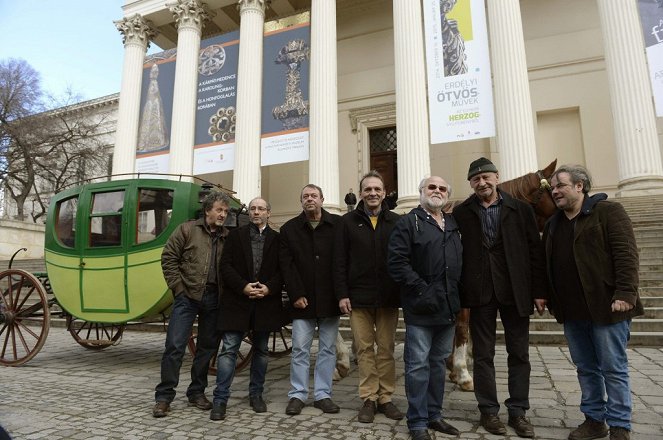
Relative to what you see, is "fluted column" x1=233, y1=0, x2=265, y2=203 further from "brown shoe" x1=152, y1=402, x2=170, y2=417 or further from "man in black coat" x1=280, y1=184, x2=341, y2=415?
"brown shoe" x1=152, y1=402, x2=170, y2=417

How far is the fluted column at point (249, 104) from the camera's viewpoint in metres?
15.8

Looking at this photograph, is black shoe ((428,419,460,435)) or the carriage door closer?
black shoe ((428,419,460,435))

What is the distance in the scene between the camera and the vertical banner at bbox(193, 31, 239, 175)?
16422 mm

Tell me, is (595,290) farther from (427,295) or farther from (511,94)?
(511,94)

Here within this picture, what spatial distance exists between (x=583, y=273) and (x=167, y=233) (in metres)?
4.29

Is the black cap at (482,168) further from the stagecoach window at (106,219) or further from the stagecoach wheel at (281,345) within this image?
the stagecoach window at (106,219)

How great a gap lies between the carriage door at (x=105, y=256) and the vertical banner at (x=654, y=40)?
492 inches

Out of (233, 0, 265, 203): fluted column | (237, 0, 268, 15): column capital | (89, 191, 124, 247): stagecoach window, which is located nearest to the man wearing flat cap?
(89, 191, 124, 247): stagecoach window

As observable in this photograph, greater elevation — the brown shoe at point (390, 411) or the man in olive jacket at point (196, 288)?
the man in olive jacket at point (196, 288)

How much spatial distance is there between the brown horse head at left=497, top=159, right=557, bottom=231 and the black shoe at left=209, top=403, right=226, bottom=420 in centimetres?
301

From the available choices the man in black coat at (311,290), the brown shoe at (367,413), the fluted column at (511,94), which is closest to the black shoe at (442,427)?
the brown shoe at (367,413)

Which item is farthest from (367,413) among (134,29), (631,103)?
(134,29)

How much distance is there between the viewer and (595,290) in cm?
292

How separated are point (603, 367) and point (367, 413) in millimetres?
1694
